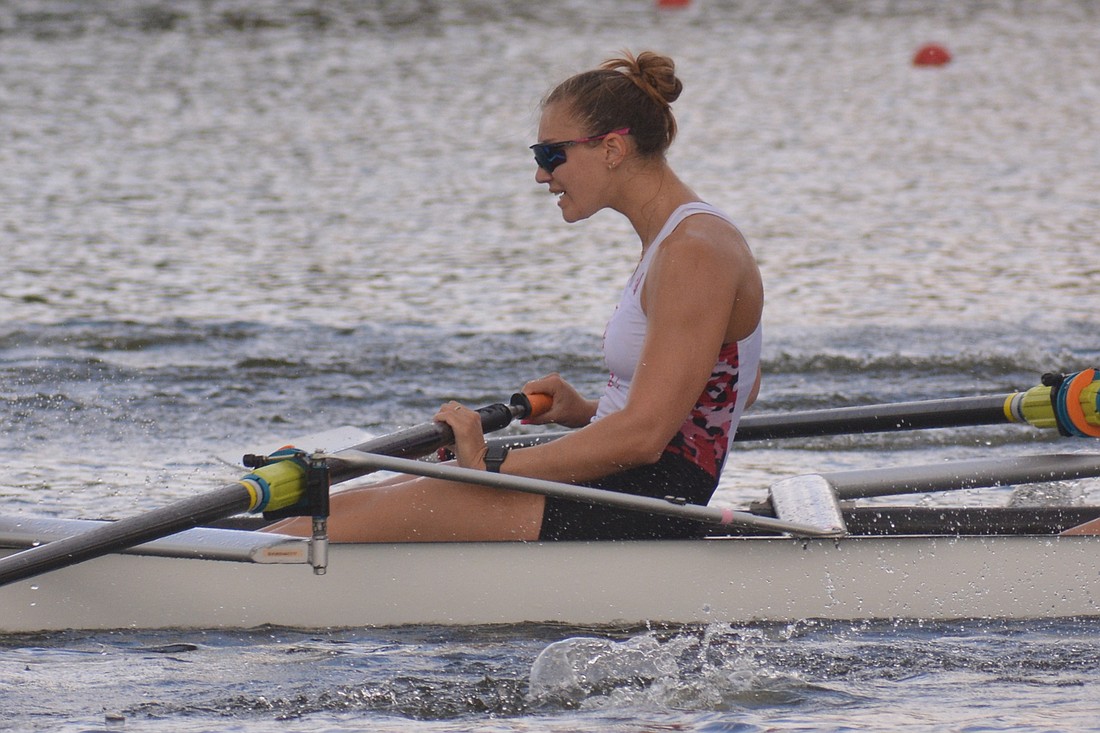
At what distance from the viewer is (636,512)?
15.8 feet

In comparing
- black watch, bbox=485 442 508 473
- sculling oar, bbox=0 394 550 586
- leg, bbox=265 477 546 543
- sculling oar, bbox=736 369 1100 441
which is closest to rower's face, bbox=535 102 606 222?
black watch, bbox=485 442 508 473

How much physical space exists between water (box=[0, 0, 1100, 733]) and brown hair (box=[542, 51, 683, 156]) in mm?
280

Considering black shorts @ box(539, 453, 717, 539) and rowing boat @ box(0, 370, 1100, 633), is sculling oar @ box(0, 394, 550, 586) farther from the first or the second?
black shorts @ box(539, 453, 717, 539)

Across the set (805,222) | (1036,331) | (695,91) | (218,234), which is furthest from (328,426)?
(695,91)

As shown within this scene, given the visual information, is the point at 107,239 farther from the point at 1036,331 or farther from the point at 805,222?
the point at 1036,331

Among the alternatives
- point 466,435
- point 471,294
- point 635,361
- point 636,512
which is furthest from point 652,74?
point 471,294

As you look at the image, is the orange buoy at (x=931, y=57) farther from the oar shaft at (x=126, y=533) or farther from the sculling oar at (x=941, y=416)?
the oar shaft at (x=126, y=533)

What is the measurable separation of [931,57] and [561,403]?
2073cm

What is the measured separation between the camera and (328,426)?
871 centimetres

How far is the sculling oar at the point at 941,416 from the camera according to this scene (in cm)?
533

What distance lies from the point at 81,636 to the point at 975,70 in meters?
21.2

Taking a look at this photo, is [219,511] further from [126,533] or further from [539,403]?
[539,403]

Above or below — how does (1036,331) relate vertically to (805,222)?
below

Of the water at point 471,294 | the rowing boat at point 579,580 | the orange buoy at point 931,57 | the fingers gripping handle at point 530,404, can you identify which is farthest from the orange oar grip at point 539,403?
the orange buoy at point 931,57
